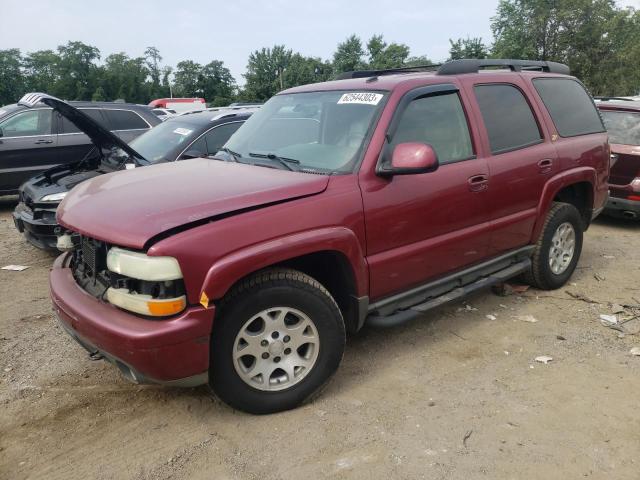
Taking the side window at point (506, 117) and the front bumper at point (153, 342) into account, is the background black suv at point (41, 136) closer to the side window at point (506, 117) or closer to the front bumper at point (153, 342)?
the side window at point (506, 117)

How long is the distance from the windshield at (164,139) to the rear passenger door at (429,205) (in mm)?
3119

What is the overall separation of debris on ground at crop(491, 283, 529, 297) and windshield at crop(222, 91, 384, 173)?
2.34m

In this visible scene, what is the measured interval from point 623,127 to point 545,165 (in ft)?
12.0

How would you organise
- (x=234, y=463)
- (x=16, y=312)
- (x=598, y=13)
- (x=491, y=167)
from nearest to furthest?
(x=234, y=463) < (x=491, y=167) < (x=16, y=312) < (x=598, y=13)

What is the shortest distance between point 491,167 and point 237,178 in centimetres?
185

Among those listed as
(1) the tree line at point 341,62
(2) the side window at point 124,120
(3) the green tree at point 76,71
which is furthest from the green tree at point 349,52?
(2) the side window at point 124,120

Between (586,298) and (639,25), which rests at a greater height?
(639,25)

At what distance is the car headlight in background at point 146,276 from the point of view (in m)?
2.43

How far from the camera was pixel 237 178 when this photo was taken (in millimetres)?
3104

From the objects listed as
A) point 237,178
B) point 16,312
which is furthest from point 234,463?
point 16,312

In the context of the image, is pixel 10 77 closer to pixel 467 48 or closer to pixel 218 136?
pixel 467 48

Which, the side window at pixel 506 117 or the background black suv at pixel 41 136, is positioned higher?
the side window at pixel 506 117

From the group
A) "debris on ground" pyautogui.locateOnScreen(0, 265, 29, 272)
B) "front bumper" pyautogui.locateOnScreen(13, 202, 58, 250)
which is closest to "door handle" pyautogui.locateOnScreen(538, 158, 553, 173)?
"front bumper" pyautogui.locateOnScreen(13, 202, 58, 250)

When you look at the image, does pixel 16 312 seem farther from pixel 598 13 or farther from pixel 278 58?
pixel 278 58
